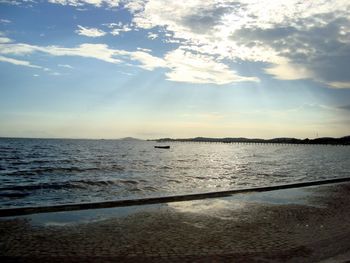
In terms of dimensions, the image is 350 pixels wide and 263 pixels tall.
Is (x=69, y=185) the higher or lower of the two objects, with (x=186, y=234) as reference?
lower

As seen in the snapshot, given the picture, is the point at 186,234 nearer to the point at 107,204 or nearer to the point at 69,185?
the point at 107,204

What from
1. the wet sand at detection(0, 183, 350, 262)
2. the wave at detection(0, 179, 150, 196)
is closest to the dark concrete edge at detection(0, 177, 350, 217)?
the wet sand at detection(0, 183, 350, 262)

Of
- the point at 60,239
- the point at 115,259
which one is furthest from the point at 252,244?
the point at 60,239

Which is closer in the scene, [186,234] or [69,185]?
[186,234]

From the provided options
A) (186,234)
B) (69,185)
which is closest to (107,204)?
(186,234)

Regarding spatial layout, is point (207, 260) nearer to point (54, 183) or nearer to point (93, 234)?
point (93, 234)

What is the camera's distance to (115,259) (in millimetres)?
8578

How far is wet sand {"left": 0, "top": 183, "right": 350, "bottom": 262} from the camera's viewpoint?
889cm

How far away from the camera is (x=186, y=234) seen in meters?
11.0

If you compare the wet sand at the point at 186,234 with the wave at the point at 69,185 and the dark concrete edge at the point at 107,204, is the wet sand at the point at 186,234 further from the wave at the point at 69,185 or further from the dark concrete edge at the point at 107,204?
the wave at the point at 69,185

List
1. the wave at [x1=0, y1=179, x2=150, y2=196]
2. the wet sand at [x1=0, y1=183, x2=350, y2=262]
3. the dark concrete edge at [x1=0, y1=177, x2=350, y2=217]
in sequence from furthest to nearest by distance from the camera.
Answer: the wave at [x1=0, y1=179, x2=150, y2=196] → the dark concrete edge at [x1=0, y1=177, x2=350, y2=217] → the wet sand at [x1=0, y1=183, x2=350, y2=262]

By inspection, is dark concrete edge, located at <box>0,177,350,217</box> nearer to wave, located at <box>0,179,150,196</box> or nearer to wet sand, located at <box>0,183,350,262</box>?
wet sand, located at <box>0,183,350,262</box>

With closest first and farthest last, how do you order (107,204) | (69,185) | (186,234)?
(186,234) < (107,204) < (69,185)

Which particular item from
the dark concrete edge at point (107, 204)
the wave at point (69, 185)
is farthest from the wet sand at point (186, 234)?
the wave at point (69, 185)
